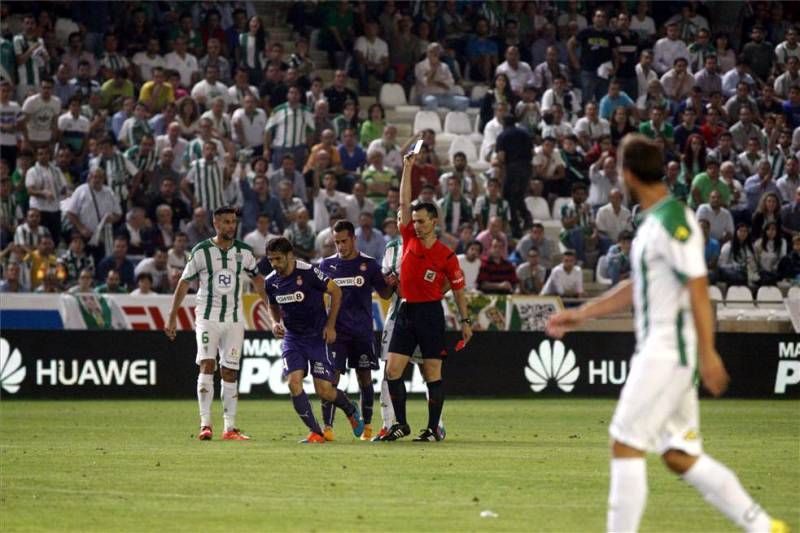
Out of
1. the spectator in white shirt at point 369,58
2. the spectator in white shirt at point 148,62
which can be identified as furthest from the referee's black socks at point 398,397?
the spectator in white shirt at point 369,58

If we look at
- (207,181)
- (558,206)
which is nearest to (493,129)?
(558,206)

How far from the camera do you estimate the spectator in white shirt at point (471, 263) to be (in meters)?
25.1

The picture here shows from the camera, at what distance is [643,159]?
26.4 ft

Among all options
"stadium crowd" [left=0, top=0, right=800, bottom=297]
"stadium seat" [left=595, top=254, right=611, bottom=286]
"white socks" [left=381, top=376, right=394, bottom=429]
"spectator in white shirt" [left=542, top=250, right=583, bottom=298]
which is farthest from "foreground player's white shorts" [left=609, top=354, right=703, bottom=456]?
"stadium seat" [left=595, top=254, right=611, bottom=286]

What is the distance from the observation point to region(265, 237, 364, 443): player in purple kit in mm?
16062

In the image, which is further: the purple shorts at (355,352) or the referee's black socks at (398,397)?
the purple shorts at (355,352)

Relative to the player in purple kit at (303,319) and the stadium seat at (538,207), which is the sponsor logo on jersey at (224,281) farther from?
the stadium seat at (538,207)

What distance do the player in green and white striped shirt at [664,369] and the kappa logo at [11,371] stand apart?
54.7 ft

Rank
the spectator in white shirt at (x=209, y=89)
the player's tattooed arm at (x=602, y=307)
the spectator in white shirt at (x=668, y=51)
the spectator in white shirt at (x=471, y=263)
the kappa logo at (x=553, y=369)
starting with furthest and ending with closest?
the spectator in white shirt at (x=668, y=51) → the spectator in white shirt at (x=209, y=89) → the spectator in white shirt at (x=471, y=263) → the kappa logo at (x=553, y=369) → the player's tattooed arm at (x=602, y=307)

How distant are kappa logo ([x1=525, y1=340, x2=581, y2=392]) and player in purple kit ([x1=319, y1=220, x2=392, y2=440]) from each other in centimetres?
785

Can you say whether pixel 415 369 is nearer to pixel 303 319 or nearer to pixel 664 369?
pixel 303 319

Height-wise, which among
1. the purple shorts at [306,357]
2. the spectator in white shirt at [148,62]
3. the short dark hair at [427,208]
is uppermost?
the spectator in white shirt at [148,62]

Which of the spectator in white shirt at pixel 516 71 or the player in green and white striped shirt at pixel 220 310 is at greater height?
the spectator in white shirt at pixel 516 71

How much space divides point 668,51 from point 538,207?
545cm
